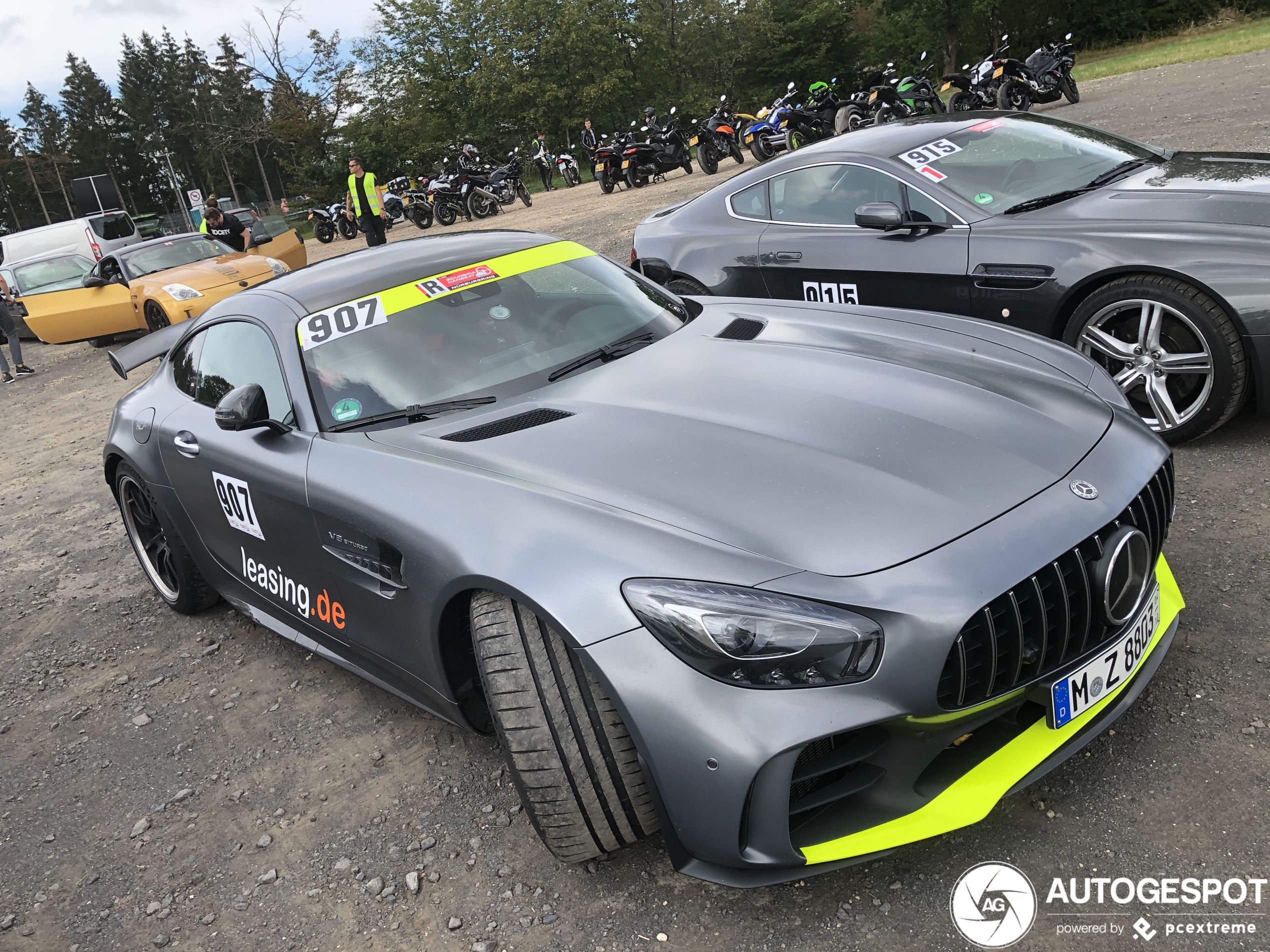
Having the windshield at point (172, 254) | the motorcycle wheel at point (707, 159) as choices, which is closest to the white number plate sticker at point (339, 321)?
the windshield at point (172, 254)

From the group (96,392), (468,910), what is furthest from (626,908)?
(96,392)

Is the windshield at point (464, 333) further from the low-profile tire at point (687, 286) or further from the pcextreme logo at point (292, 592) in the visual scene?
the low-profile tire at point (687, 286)

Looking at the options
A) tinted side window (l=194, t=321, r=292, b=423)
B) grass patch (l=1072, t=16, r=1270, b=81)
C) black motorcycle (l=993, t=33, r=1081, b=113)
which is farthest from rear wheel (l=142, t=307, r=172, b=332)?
grass patch (l=1072, t=16, r=1270, b=81)

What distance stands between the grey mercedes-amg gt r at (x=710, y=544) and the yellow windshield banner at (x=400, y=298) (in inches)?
0.6

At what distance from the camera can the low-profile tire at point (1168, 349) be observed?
142 inches

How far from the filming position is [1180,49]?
23984mm

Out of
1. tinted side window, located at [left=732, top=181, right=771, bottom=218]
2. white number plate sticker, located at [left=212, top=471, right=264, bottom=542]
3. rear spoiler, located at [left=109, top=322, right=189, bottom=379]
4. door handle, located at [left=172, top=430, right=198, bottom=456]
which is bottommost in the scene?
white number plate sticker, located at [left=212, top=471, right=264, bottom=542]

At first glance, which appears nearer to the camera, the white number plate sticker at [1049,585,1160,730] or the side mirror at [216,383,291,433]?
the white number plate sticker at [1049,585,1160,730]

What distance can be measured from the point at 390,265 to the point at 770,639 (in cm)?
226

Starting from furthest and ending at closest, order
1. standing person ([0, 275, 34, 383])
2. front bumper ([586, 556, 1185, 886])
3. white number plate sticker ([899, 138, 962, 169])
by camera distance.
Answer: standing person ([0, 275, 34, 383]) → white number plate sticker ([899, 138, 962, 169]) → front bumper ([586, 556, 1185, 886])

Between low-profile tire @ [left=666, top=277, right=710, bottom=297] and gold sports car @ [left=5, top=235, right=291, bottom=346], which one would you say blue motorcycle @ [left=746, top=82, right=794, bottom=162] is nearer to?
gold sports car @ [left=5, top=235, right=291, bottom=346]

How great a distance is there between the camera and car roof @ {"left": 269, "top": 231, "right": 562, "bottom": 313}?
3.30 meters

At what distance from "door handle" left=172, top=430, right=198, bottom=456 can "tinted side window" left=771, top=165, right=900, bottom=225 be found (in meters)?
3.16

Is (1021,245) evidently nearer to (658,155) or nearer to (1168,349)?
(1168,349)
